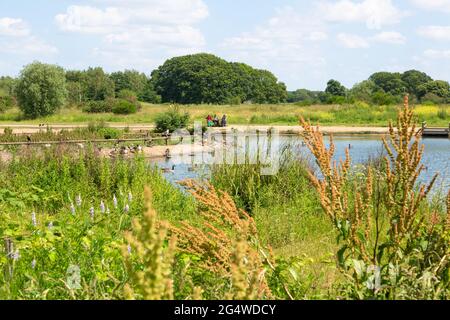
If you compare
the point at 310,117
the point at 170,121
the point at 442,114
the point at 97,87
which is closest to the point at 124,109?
the point at 310,117

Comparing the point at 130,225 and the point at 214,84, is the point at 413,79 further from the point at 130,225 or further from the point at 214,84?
the point at 130,225

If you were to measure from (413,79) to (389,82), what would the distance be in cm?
385

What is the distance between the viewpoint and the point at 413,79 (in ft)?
319

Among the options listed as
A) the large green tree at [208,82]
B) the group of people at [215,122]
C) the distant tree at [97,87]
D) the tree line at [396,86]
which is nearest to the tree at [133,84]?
the large green tree at [208,82]

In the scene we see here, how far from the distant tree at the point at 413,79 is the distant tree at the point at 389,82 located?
91cm

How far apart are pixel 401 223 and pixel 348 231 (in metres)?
0.27

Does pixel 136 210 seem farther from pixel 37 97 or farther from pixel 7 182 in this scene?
pixel 37 97

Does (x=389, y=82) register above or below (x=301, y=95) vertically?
above

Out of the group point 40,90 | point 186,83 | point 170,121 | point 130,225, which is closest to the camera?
point 130,225

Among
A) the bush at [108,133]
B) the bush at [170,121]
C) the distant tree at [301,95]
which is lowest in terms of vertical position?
the bush at [108,133]

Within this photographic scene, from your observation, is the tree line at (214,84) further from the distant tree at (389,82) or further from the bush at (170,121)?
the bush at (170,121)

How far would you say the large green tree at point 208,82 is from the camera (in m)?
94.2
